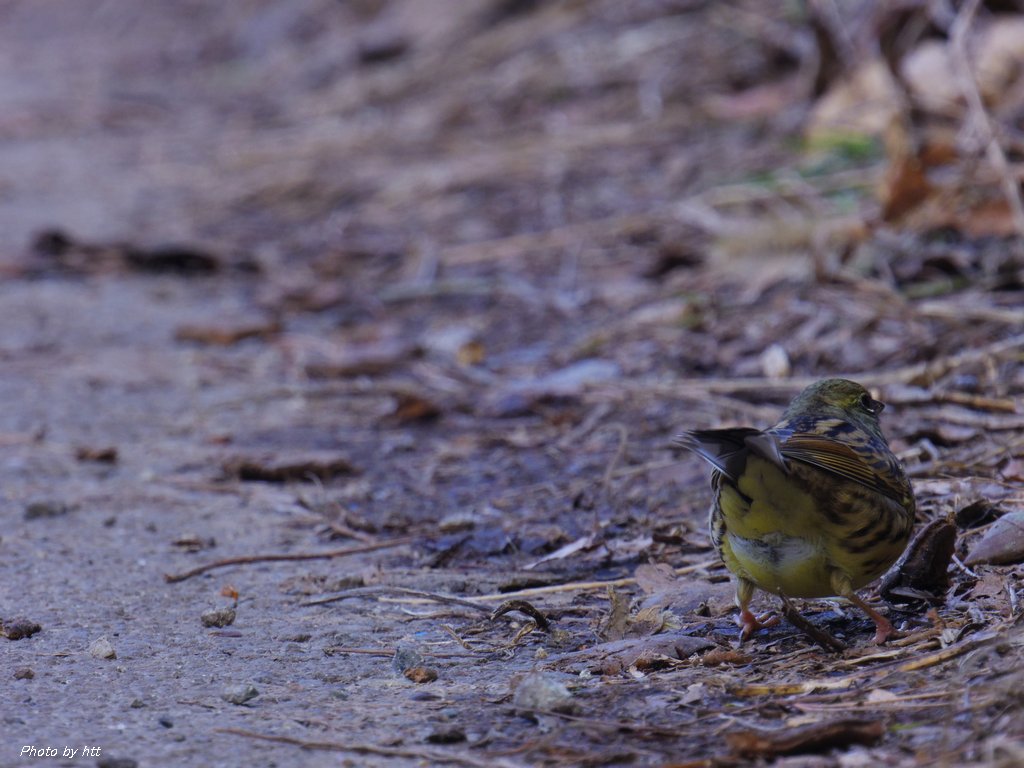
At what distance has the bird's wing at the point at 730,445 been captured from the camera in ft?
7.92

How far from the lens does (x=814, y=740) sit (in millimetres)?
1991

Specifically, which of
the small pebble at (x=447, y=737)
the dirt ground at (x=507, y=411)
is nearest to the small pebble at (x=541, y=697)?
the dirt ground at (x=507, y=411)

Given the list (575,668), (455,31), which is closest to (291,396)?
(575,668)

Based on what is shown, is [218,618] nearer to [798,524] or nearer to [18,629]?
[18,629]

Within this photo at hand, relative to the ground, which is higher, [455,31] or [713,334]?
[455,31]

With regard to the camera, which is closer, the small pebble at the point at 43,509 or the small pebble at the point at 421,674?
the small pebble at the point at 421,674

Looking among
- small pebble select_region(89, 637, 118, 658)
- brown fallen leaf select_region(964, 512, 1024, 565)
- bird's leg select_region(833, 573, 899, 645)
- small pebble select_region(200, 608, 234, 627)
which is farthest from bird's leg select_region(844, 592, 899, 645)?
small pebble select_region(89, 637, 118, 658)

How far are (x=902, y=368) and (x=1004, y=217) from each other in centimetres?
113

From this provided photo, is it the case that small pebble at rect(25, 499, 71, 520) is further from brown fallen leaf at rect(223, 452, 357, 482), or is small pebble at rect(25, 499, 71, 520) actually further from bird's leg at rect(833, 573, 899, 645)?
bird's leg at rect(833, 573, 899, 645)

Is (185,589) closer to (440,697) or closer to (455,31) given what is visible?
(440,697)

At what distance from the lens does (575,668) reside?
2.54 meters

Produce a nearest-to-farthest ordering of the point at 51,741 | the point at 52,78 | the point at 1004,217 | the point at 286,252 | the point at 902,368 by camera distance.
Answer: the point at 51,741 < the point at 902,368 < the point at 1004,217 < the point at 286,252 < the point at 52,78

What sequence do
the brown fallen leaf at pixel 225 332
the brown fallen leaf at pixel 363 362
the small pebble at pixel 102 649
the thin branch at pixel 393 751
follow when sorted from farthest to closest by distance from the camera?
the brown fallen leaf at pixel 225 332 < the brown fallen leaf at pixel 363 362 < the small pebble at pixel 102 649 < the thin branch at pixel 393 751

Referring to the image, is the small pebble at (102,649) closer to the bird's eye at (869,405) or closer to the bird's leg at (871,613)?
the bird's leg at (871,613)
